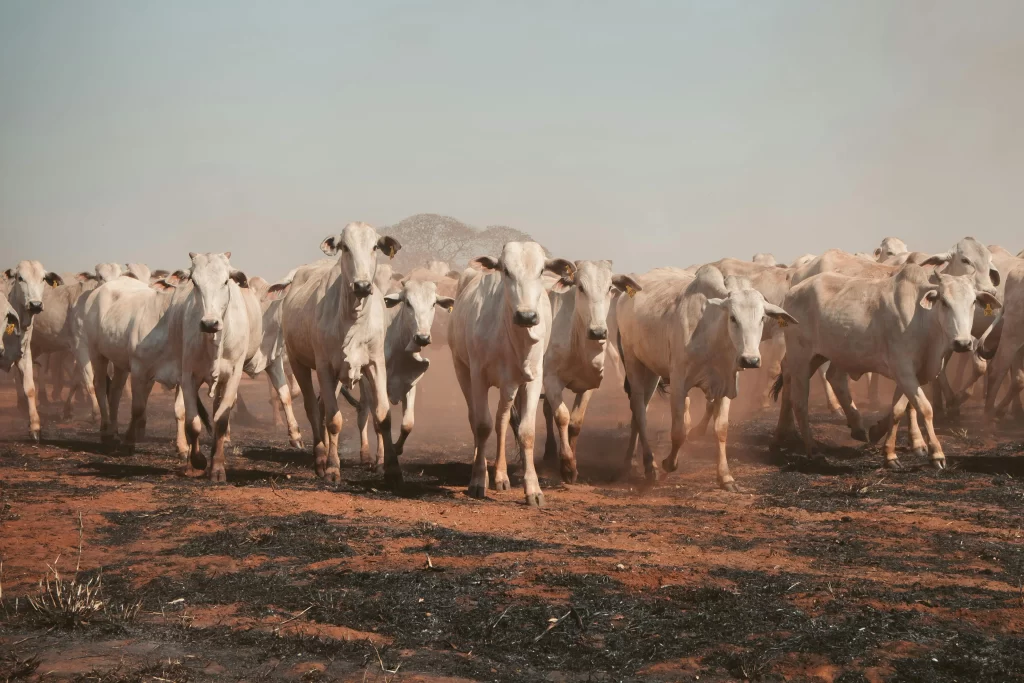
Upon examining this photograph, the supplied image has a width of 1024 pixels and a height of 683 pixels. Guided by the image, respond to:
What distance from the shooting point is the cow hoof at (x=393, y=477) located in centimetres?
1179

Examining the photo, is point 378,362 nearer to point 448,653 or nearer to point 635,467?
point 635,467

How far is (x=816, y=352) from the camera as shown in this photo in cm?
1499

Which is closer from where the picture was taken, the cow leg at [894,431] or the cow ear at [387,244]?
the cow ear at [387,244]

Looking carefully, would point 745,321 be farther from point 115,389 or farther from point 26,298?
point 26,298

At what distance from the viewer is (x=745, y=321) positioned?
38.8ft

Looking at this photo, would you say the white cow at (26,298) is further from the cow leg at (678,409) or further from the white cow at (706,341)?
the cow leg at (678,409)

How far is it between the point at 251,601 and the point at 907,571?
187 inches

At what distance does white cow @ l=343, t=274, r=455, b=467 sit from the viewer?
13.3 m

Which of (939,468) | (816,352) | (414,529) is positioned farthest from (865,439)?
(414,529)

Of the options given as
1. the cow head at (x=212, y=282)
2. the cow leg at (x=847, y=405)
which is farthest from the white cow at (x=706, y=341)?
the cow head at (x=212, y=282)

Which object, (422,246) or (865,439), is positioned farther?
(422,246)

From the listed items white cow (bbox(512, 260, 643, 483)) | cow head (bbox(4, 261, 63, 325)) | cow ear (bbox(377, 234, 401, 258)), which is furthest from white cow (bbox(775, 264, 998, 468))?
cow head (bbox(4, 261, 63, 325))

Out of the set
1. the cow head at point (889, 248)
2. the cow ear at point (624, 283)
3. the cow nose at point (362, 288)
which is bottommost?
the cow nose at point (362, 288)

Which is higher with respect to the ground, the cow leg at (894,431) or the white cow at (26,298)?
the white cow at (26,298)
